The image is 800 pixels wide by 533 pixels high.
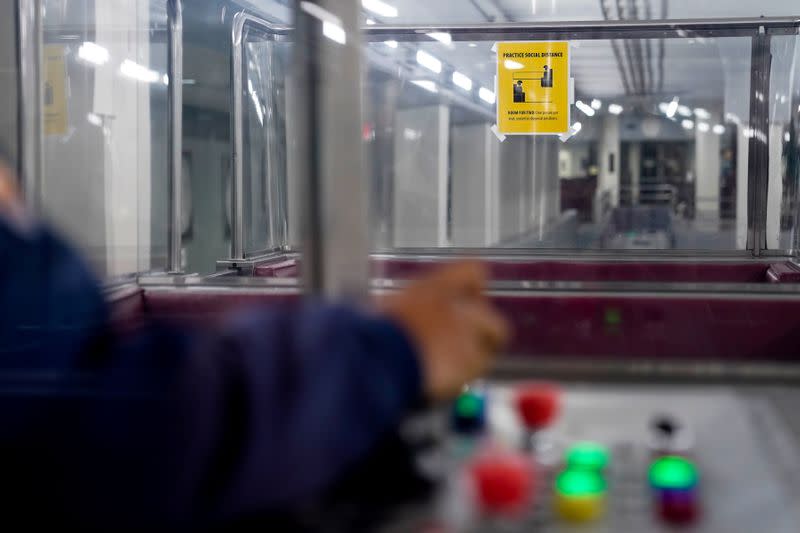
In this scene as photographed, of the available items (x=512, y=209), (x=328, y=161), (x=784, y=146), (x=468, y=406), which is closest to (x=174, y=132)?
(x=512, y=209)

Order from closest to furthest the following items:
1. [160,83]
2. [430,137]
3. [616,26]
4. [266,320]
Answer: [266,320], [160,83], [616,26], [430,137]

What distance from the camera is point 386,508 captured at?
0.67 metres

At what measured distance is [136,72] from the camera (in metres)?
2.86

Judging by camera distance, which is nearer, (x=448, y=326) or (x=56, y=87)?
(x=448, y=326)

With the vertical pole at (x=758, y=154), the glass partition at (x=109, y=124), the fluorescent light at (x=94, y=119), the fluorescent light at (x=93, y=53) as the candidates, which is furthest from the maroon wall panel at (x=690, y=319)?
the vertical pole at (x=758, y=154)

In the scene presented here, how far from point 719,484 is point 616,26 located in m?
2.82

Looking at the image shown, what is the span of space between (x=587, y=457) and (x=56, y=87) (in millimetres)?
2068

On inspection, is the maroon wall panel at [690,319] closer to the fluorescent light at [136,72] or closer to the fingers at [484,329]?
the fluorescent light at [136,72]

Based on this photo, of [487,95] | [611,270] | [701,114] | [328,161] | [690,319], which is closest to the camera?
[328,161]

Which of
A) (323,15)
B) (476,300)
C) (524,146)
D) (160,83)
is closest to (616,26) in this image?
(524,146)

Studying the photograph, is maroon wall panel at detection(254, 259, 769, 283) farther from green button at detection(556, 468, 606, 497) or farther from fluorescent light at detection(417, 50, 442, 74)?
green button at detection(556, 468, 606, 497)

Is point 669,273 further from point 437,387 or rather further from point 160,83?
point 437,387

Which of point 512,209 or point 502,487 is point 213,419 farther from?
point 512,209

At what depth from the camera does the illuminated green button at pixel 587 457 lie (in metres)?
0.72
